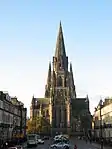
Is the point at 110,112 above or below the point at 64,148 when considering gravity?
above

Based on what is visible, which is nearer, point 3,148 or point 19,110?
point 3,148

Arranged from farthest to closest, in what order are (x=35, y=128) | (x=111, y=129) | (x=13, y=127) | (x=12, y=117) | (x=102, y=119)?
(x=35, y=128), (x=102, y=119), (x=12, y=117), (x=13, y=127), (x=111, y=129)

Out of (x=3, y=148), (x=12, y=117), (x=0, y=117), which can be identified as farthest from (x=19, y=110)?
(x=3, y=148)

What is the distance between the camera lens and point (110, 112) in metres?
110

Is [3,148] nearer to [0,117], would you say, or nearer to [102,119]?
[0,117]

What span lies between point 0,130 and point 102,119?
188ft

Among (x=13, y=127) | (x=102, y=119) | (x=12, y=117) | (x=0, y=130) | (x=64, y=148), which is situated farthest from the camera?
(x=102, y=119)

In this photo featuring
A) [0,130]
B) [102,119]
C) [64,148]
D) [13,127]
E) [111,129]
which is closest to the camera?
[64,148]

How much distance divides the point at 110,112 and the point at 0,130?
34.4 m

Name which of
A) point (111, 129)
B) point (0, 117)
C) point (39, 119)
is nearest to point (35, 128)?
point (39, 119)

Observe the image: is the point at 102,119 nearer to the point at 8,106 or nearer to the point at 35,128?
the point at 8,106

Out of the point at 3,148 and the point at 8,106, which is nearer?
the point at 3,148

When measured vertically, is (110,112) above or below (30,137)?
above

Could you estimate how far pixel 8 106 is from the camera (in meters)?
111
